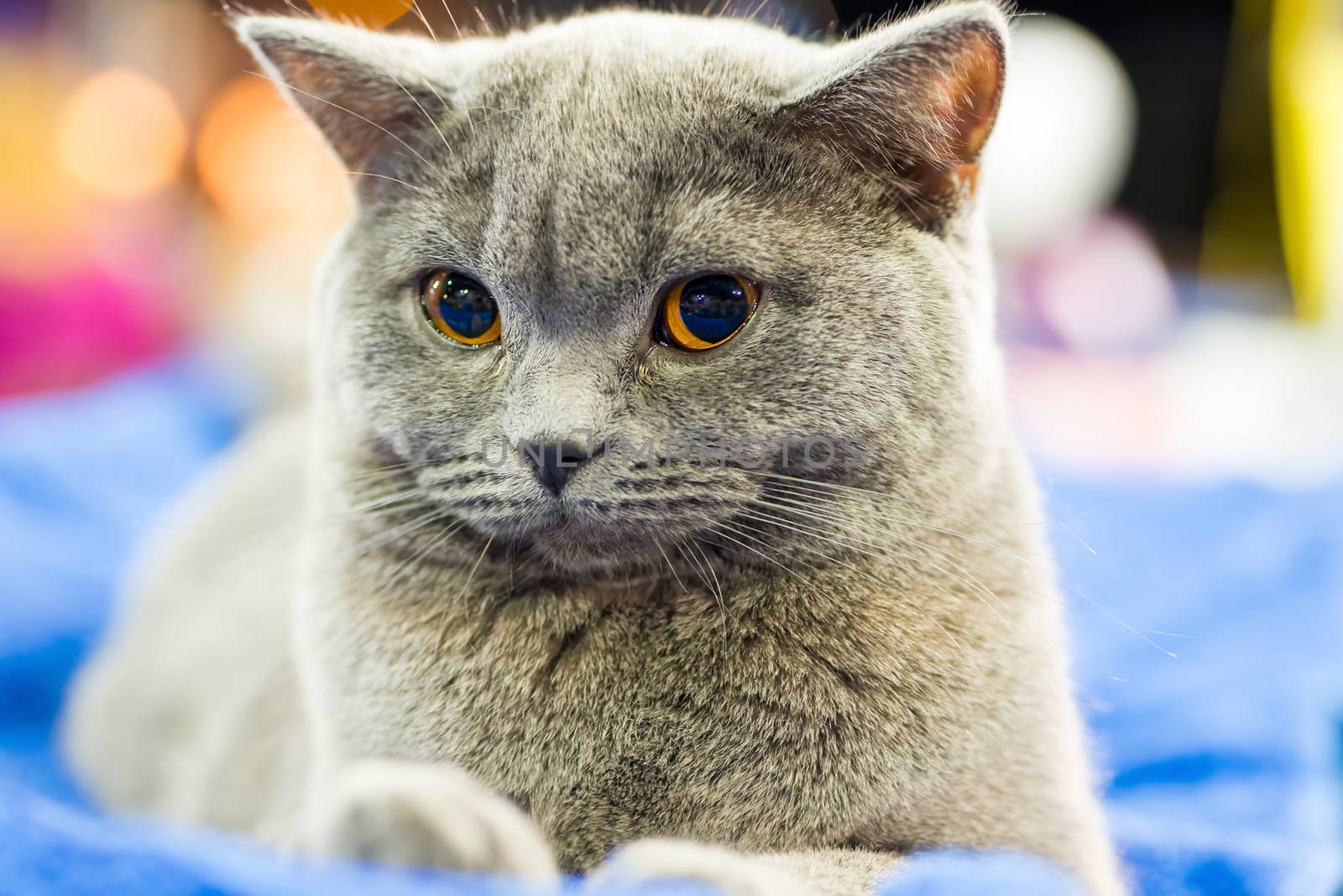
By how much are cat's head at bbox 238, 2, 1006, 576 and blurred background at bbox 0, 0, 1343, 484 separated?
5.80ft

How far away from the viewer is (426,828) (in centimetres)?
50

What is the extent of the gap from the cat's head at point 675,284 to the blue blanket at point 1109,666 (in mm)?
206

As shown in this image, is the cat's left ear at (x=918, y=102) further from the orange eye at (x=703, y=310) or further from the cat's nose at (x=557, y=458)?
the cat's nose at (x=557, y=458)

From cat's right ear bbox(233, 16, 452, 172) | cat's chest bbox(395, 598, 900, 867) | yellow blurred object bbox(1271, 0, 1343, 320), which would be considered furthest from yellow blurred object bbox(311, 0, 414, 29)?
yellow blurred object bbox(1271, 0, 1343, 320)

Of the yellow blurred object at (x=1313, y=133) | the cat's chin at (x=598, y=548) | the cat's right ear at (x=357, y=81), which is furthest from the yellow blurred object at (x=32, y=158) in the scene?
the yellow blurred object at (x=1313, y=133)

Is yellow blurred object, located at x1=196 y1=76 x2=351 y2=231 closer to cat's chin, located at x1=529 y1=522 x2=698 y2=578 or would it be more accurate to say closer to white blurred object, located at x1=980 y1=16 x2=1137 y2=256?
white blurred object, located at x1=980 y1=16 x2=1137 y2=256

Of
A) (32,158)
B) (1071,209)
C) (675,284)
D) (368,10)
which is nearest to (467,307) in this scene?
(675,284)

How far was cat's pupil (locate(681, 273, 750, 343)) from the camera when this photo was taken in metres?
0.67

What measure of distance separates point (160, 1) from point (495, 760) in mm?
2716

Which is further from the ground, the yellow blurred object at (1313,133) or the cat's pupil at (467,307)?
the cat's pupil at (467,307)

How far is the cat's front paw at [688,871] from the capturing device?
515mm

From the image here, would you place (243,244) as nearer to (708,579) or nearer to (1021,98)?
(1021,98)

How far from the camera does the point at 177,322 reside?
2922 millimetres

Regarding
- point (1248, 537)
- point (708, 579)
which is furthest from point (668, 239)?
point (1248, 537)
